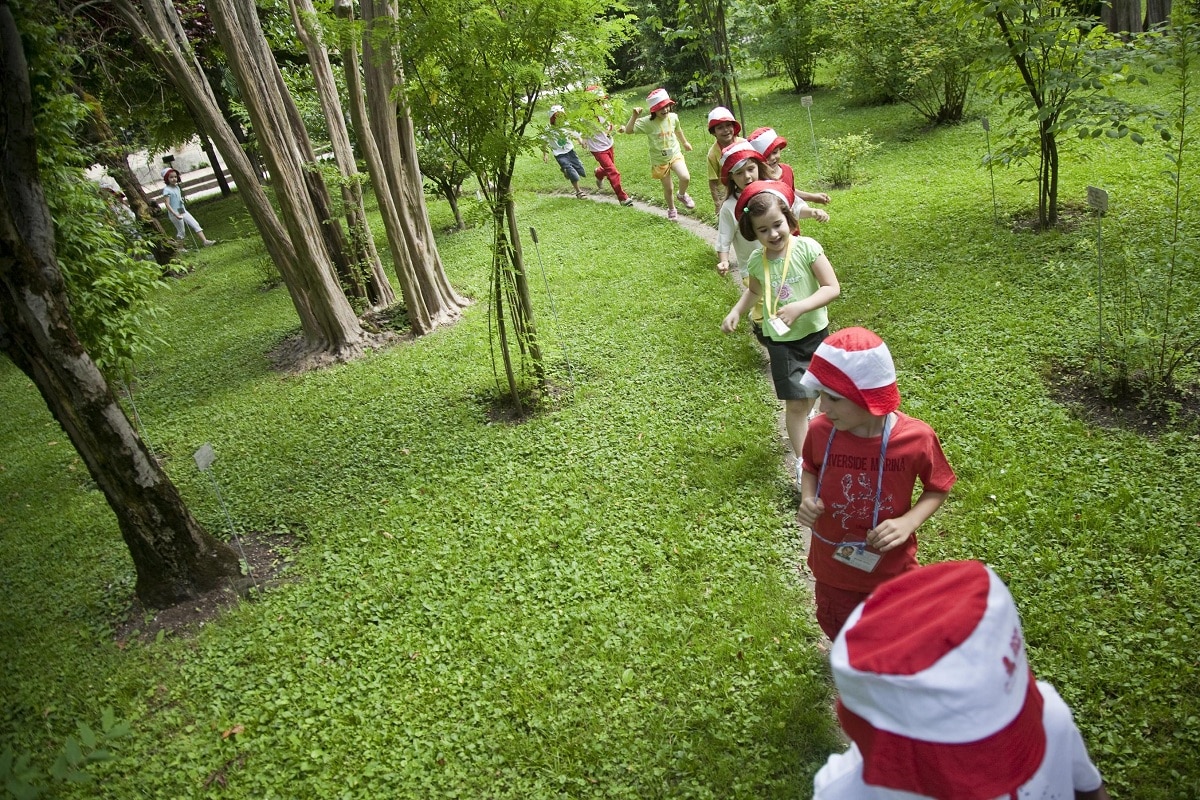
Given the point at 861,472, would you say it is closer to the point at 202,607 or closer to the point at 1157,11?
the point at 202,607

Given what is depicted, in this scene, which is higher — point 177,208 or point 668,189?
point 177,208

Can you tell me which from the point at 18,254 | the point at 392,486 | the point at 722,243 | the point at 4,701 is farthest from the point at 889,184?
the point at 4,701

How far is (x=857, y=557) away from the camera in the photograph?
97.7 inches

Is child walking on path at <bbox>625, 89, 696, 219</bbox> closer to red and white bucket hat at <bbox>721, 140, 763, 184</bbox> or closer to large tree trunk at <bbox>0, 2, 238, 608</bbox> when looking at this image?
red and white bucket hat at <bbox>721, 140, 763, 184</bbox>

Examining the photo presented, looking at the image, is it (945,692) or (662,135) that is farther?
(662,135)

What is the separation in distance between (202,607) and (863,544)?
3833 mm

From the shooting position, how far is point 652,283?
8.03 metres

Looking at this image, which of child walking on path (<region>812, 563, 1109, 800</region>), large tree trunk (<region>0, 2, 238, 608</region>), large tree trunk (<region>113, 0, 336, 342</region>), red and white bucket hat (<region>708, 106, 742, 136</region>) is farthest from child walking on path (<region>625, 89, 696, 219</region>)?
child walking on path (<region>812, 563, 1109, 800</region>)

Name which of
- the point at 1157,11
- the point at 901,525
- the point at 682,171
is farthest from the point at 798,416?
the point at 1157,11

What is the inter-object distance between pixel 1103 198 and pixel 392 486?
4825 mm

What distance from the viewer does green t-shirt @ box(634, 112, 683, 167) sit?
9578 millimetres

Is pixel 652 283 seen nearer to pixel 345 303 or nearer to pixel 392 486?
pixel 345 303

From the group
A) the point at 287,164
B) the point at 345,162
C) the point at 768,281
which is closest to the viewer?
the point at 768,281

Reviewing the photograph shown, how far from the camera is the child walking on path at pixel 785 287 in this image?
Answer: 3.54 meters
